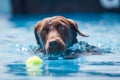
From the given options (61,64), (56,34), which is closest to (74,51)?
(56,34)

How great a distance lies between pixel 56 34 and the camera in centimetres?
624

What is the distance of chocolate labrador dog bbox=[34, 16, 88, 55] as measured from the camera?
5996 millimetres

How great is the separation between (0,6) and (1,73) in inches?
466

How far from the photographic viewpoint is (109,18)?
14039 millimetres

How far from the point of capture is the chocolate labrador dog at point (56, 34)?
6.00 meters

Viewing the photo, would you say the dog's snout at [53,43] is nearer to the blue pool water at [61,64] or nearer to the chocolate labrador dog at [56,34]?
the chocolate labrador dog at [56,34]

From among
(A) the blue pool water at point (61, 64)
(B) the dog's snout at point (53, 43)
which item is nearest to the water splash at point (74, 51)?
(A) the blue pool water at point (61, 64)

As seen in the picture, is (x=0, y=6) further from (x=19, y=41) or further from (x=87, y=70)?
(x=87, y=70)

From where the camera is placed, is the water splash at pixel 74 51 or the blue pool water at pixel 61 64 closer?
the blue pool water at pixel 61 64

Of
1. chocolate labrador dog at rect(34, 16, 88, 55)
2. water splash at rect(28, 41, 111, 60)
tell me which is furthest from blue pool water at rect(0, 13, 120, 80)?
chocolate labrador dog at rect(34, 16, 88, 55)

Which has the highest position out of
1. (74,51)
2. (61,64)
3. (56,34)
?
(56,34)

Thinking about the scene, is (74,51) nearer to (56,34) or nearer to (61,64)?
(56,34)

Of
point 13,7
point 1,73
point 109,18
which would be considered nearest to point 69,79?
point 1,73

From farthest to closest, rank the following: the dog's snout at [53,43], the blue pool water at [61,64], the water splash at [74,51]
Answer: the water splash at [74,51] < the dog's snout at [53,43] < the blue pool water at [61,64]
